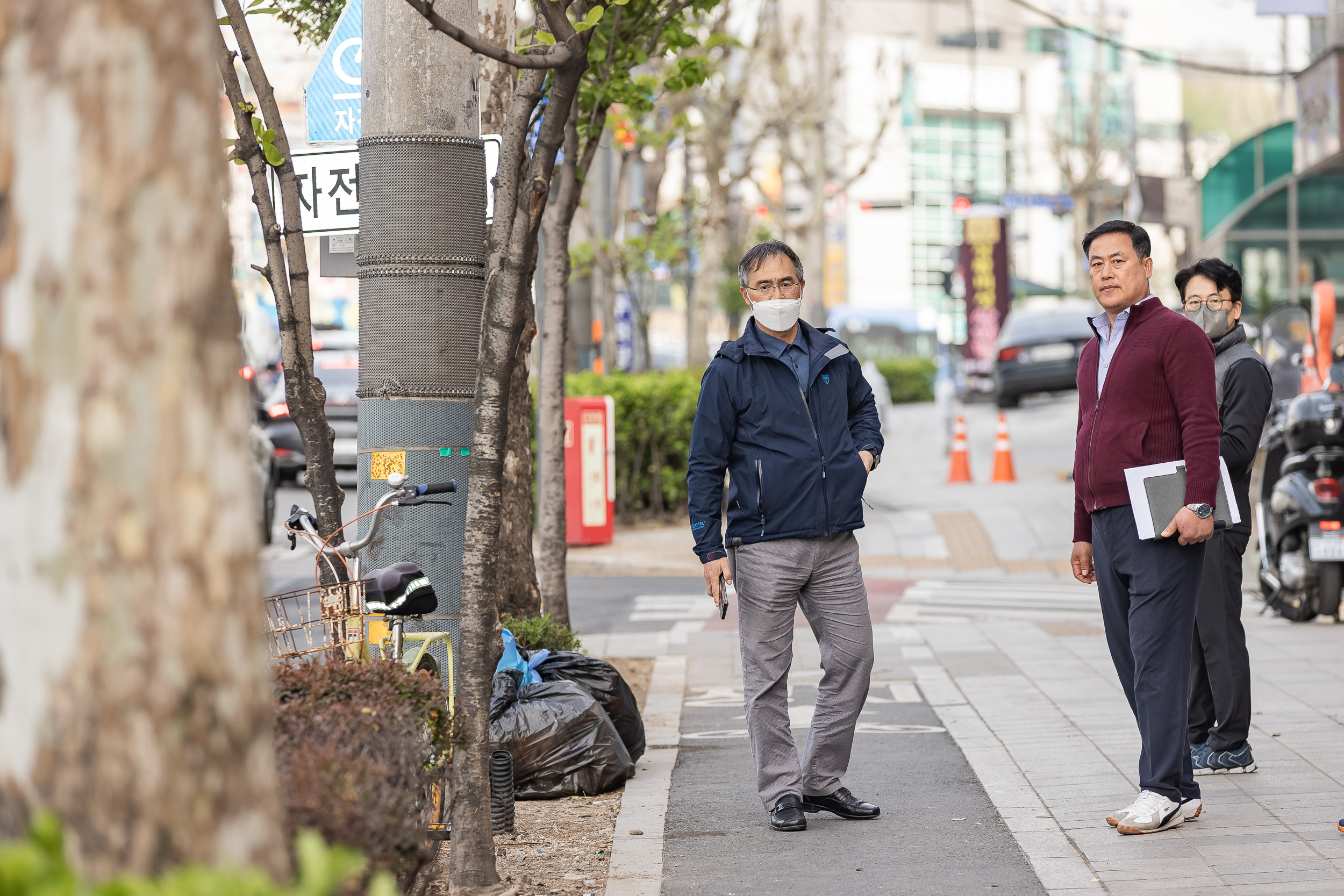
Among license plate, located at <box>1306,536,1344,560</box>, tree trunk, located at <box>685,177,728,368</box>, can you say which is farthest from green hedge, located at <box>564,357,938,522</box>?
license plate, located at <box>1306,536,1344,560</box>

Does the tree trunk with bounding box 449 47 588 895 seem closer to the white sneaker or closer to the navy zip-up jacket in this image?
the navy zip-up jacket

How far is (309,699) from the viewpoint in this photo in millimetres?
3496

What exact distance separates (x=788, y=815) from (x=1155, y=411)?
1.81 m

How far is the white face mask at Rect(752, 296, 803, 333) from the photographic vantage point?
5.48 meters

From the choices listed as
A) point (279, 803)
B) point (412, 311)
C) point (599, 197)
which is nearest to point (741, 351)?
point (412, 311)

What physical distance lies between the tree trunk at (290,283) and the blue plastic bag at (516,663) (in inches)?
41.8

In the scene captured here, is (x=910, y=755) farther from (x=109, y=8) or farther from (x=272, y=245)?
(x=109, y=8)

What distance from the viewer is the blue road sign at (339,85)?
6422 mm

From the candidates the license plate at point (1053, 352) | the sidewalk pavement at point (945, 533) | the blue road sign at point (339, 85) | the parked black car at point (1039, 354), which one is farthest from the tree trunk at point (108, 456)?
the license plate at point (1053, 352)

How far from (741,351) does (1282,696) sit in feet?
12.2

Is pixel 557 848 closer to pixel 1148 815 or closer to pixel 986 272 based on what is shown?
pixel 1148 815

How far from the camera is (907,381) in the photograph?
1925 inches

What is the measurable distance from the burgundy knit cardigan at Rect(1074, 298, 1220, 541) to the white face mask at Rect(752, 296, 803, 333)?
107cm

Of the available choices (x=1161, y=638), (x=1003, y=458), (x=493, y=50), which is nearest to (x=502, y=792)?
(x=1161, y=638)
